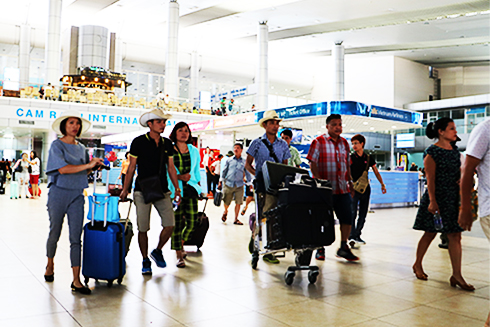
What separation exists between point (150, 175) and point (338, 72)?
2947 centimetres

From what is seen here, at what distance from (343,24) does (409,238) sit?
24769mm

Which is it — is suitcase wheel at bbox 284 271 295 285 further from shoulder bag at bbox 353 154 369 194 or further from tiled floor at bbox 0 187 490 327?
shoulder bag at bbox 353 154 369 194

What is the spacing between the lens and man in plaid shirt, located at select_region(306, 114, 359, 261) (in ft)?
15.9

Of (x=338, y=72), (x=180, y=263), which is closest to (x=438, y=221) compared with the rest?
(x=180, y=263)

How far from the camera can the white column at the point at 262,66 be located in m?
29.4

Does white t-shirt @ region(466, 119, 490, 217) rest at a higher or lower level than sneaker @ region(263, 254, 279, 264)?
higher

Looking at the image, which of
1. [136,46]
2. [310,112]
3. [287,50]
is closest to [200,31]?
[136,46]

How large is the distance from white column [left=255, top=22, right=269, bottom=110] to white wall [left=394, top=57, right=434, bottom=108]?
11665 mm

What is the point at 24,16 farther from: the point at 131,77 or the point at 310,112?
the point at 310,112

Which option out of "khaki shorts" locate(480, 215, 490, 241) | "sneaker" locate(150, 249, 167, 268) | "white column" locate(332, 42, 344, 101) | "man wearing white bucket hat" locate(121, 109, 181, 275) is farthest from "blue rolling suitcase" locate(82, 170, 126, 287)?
"white column" locate(332, 42, 344, 101)

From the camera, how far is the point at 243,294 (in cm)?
351

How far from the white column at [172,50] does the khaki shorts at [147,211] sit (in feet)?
81.4

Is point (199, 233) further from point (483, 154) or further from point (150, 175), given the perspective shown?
point (483, 154)

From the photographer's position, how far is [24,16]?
2994 cm
